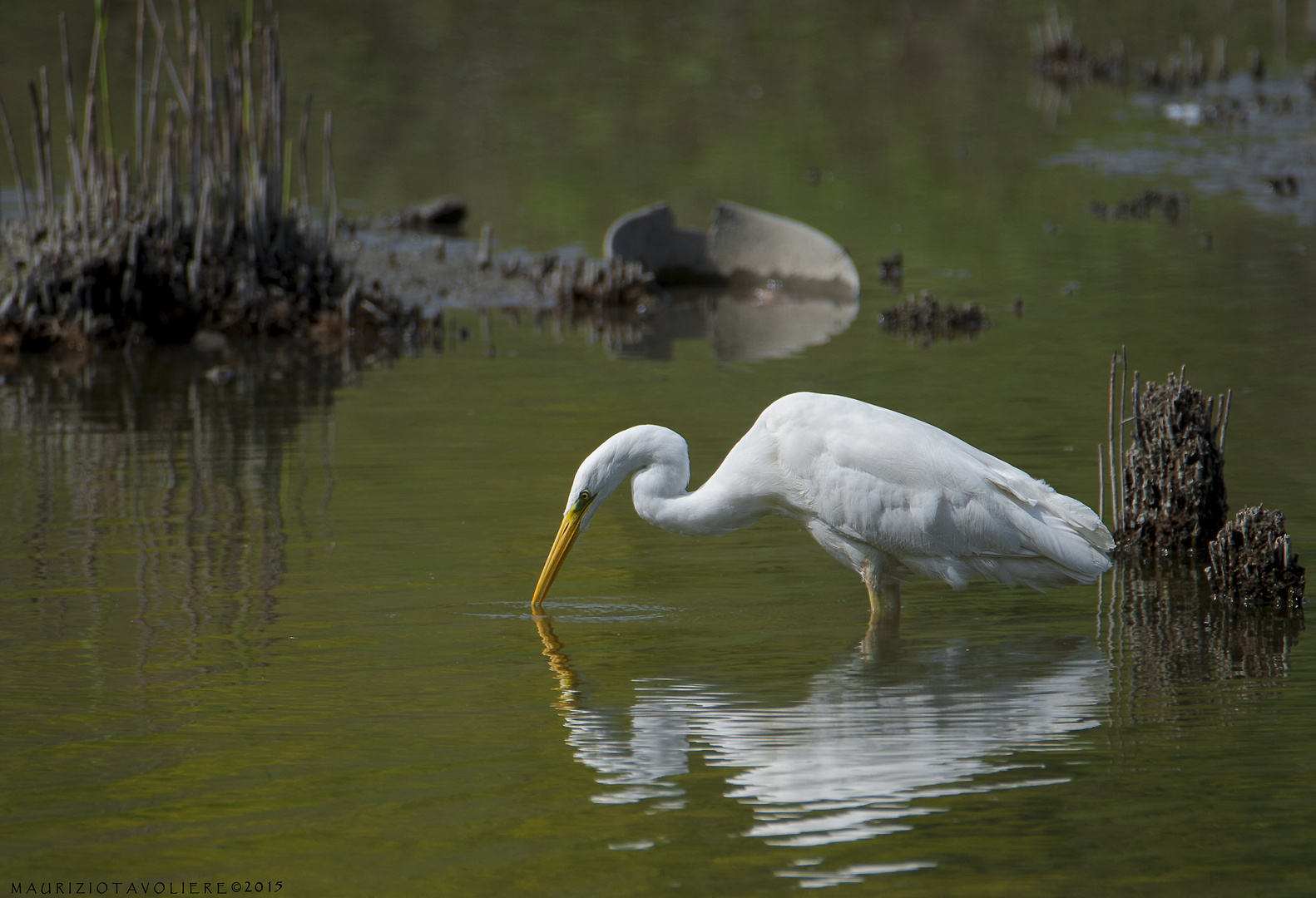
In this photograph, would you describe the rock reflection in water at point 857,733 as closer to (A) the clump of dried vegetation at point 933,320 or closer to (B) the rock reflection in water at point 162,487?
(B) the rock reflection in water at point 162,487

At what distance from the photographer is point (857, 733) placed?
5367mm

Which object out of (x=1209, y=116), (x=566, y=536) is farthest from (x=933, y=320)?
(x=1209, y=116)

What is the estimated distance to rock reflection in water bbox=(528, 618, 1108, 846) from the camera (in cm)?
480

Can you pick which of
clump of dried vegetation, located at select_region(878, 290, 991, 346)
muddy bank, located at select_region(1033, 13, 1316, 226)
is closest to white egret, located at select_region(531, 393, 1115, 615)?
clump of dried vegetation, located at select_region(878, 290, 991, 346)

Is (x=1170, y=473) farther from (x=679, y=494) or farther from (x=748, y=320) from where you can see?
(x=748, y=320)

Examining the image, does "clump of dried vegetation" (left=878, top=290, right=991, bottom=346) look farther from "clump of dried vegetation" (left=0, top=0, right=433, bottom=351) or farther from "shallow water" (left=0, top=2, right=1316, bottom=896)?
"clump of dried vegetation" (left=0, top=0, right=433, bottom=351)

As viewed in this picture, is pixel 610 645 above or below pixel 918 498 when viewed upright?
below

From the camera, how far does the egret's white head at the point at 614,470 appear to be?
21.2 feet

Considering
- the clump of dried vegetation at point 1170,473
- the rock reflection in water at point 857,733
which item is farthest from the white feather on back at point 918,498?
the clump of dried vegetation at point 1170,473

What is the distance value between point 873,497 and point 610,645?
48.4 inches

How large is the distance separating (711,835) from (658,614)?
214 centimetres

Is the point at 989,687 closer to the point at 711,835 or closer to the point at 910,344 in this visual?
the point at 711,835

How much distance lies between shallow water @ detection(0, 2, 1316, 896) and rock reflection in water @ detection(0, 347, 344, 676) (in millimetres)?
36

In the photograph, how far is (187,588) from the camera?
7004mm
